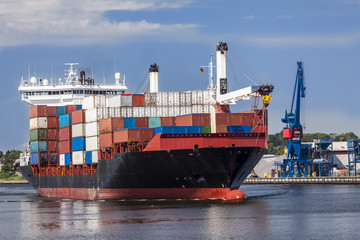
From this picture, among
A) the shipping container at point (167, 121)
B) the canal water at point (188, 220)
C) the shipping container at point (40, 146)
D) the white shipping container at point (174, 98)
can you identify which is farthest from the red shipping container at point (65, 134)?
the shipping container at point (167, 121)

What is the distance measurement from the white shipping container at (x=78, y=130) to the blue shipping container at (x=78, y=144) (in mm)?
389

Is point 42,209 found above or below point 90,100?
below

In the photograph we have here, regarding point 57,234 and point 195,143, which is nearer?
point 57,234

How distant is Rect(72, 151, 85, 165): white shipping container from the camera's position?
67.8 m

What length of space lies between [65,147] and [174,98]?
1441cm

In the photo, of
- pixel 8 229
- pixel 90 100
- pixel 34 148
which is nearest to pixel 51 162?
pixel 34 148

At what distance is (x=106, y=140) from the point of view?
62.6 meters

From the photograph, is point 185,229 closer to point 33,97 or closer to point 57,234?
point 57,234

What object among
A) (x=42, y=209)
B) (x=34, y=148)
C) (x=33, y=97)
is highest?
(x=33, y=97)

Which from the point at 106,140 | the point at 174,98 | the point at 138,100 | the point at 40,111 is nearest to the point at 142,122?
the point at 138,100

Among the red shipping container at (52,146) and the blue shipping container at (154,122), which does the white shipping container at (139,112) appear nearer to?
the blue shipping container at (154,122)

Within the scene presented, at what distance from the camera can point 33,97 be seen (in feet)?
291

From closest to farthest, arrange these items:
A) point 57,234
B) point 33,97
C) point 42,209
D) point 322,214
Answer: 1. point 57,234
2. point 322,214
3. point 42,209
4. point 33,97

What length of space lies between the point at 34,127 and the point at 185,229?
37.8 meters
